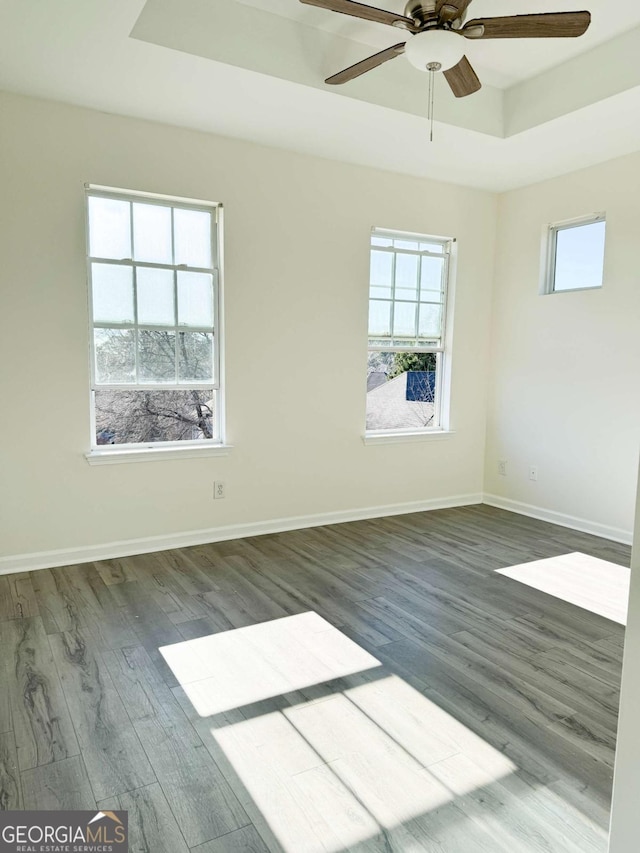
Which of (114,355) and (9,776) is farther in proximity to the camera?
(114,355)

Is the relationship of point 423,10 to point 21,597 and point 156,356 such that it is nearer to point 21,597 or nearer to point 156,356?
point 156,356

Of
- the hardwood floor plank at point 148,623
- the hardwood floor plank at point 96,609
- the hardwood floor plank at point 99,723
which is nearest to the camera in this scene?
the hardwood floor plank at point 99,723

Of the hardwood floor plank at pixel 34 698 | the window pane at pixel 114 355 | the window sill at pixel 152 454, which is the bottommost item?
the hardwood floor plank at pixel 34 698

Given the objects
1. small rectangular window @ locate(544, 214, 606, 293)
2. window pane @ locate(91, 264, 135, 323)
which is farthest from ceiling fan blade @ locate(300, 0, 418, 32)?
small rectangular window @ locate(544, 214, 606, 293)

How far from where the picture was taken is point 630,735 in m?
1.01

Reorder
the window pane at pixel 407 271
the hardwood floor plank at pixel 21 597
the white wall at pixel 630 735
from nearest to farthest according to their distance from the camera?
1. the white wall at pixel 630 735
2. the hardwood floor plank at pixel 21 597
3. the window pane at pixel 407 271

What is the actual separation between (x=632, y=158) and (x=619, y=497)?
2480mm

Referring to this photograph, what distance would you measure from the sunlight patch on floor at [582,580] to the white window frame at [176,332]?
2.23 meters

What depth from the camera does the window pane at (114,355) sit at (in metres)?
3.73

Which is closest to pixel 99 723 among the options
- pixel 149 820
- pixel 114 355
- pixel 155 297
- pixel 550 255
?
pixel 149 820

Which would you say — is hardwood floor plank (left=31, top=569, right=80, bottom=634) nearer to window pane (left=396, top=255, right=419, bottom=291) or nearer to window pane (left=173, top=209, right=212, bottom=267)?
window pane (left=173, top=209, right=212, bottom=267)

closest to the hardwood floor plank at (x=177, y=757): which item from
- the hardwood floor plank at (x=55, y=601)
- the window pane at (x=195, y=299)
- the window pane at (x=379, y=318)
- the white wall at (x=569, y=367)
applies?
the hardwood floor plank at (x=55, y=601)

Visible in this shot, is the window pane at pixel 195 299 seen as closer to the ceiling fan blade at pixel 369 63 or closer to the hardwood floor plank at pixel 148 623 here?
the ceiling fan blade at pixel 369 63

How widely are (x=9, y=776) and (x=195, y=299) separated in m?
2.97
